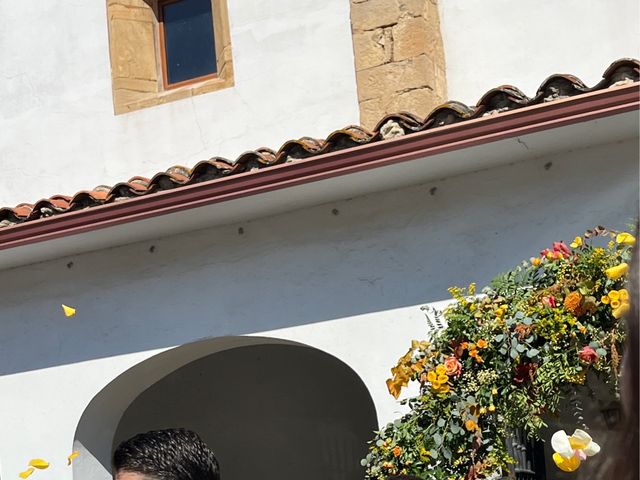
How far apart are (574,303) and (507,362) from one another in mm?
402

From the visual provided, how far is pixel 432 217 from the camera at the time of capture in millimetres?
6672

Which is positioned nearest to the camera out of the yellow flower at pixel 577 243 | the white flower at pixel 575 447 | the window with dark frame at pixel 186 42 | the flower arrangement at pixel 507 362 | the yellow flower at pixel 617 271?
the white flower at pixel 575 447

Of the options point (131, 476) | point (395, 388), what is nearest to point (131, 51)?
point (395, 388)

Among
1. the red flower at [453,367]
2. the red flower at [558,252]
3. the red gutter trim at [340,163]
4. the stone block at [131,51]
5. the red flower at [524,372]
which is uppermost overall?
the stone block at [131,51]

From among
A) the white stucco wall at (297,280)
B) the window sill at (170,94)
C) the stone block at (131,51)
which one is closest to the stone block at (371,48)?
the window sill at (170,94)

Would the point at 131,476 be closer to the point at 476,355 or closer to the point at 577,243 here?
the point at 476,355

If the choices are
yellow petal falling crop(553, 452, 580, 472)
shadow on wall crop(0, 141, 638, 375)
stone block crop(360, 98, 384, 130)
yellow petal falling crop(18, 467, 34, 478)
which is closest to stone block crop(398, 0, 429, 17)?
stone block crop(360, 98, 384, 130)

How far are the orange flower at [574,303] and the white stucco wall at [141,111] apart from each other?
246cm

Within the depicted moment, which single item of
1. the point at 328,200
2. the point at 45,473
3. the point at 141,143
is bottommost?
the point at 45,473

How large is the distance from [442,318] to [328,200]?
0.98 meters

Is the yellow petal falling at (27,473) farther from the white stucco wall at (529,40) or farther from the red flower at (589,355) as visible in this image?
the red flower at (589,355)

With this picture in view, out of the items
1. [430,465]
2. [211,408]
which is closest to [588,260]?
[430,465]

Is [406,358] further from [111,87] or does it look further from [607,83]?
[111,87]

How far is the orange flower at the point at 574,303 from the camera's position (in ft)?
18.3
